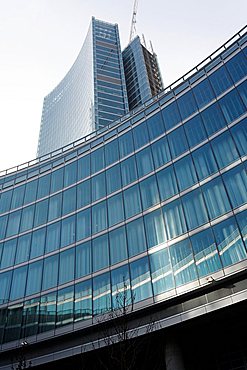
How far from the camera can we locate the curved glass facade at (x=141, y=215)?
2058 centimetres

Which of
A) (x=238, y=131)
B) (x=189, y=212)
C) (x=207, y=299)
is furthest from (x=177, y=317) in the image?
(x=238, y=131)

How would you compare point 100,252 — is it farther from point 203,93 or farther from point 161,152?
point 203,93

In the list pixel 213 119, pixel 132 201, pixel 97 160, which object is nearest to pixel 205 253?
pixel 132 201

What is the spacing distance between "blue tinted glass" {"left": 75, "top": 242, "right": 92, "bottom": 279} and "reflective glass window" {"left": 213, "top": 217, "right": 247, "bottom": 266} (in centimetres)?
953

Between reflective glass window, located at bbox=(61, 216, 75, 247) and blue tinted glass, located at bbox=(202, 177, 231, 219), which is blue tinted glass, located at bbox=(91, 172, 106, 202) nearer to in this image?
reflective glass window, located at bbox=(61, 216, 75, 247)

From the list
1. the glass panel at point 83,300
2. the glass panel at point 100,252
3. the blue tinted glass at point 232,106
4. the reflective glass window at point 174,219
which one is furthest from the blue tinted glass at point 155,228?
the blue tinted glass at point 232,106

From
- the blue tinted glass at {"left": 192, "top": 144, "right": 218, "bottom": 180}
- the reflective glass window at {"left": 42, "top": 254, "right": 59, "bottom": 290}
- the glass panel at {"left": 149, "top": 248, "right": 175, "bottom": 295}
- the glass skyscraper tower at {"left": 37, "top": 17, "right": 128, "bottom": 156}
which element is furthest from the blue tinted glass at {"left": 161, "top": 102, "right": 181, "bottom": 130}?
the glass skyscraper tower at {"left": 37, "top": 17, "right": 128, "bottom": 156}

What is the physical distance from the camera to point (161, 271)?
21266 mm

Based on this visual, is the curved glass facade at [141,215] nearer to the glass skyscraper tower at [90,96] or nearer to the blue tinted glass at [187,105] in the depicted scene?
the blue tinted glass at [187,105]

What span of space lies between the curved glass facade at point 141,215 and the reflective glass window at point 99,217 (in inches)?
3.7

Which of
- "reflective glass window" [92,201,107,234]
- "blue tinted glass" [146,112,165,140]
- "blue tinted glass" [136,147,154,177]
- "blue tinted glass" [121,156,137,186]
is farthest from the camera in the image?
"blue tinted glass" [146,112,165,140]

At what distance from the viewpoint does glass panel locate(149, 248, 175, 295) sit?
20.5 metres

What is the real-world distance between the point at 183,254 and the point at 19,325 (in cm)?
1292

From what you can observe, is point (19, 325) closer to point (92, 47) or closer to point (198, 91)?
point (198, 91)
